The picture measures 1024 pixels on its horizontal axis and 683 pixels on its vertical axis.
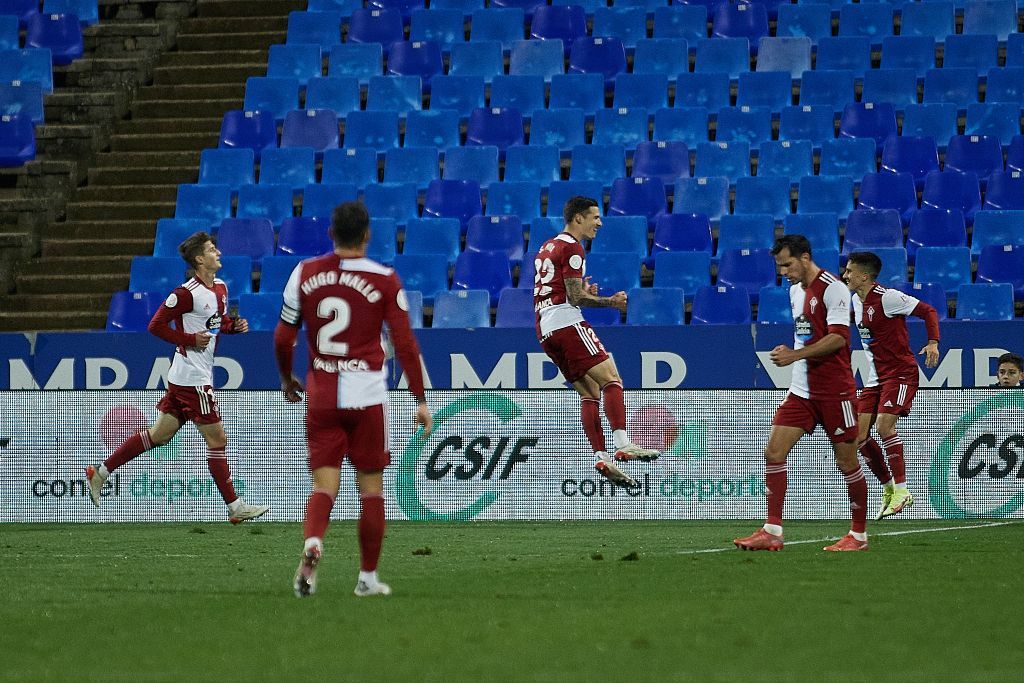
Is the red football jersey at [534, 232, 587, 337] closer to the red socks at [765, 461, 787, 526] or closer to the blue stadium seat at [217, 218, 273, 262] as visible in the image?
the red socks at [765, 461, 787, 526]

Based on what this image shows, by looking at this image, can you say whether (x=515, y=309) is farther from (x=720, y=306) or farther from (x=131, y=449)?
(x=131, y=449)

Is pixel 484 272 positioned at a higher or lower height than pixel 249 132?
lower

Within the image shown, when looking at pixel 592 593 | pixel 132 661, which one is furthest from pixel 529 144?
pixel 132 661

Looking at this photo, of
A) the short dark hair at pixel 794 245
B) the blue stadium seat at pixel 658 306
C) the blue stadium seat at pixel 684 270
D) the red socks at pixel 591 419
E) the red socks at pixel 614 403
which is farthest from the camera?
the blue stadium seat at pixel 684 270

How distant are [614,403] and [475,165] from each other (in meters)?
8.02

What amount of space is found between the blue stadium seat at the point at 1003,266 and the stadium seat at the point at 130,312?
343 inches

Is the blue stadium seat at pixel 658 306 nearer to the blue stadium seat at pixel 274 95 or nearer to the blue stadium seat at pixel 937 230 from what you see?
the blue stadium seat at pixel 937 230

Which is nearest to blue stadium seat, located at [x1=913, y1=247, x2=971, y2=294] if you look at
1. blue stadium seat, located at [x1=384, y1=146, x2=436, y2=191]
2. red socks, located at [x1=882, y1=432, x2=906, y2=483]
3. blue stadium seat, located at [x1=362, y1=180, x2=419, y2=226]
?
red socks, located at [x1=882, y1=432, x2=906, y2=483]

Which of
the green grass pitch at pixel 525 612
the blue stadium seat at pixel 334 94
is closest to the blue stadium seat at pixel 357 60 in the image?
the blue stadium seat at pixel 334 94

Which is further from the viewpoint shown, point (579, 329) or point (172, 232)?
point (172, 232)

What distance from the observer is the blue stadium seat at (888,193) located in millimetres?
16984

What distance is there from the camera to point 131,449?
38.9 feet

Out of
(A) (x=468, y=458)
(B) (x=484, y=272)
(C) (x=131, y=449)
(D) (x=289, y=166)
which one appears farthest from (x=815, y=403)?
(D) (x=289, y=166)

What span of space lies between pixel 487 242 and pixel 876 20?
6.29 meters
